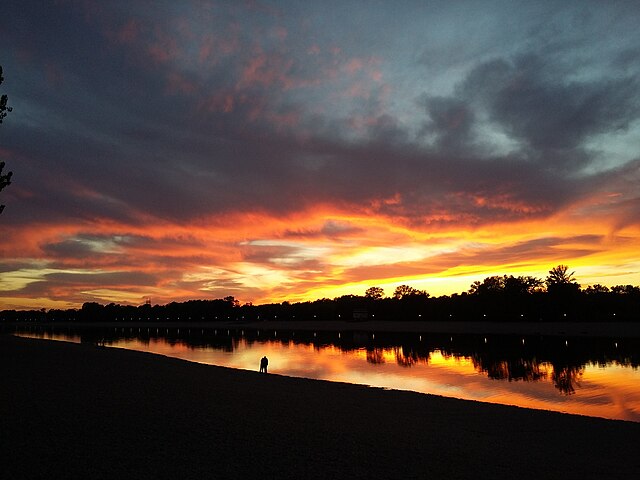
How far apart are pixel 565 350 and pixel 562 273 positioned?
65.6 meters

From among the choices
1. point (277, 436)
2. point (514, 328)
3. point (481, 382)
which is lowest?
point (481, 382)

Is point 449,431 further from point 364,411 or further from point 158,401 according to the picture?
point 158,401

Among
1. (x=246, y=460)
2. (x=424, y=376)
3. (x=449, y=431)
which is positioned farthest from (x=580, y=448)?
(x=424, y=376)

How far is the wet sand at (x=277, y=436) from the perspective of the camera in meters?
A: 9.81

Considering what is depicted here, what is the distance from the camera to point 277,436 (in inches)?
487

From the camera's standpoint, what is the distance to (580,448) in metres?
13.3

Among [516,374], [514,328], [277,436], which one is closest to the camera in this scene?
[277,436]

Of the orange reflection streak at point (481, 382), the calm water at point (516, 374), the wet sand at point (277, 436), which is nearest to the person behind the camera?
the wet sand at point (277, 436)

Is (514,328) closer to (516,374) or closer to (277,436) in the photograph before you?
(516,374)

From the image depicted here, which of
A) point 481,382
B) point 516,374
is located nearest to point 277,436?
point 481,382

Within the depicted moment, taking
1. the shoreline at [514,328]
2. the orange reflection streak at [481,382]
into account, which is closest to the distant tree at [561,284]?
the shoreline at [514,328]

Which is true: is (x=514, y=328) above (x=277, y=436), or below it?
above

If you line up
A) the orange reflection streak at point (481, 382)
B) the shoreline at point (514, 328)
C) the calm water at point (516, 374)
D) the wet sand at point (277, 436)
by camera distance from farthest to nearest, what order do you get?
the shoreline at point (514, 328) → the calm water at point (516, 374) → the orange reflection streak at point (481, 382) → the wet sand at point (277, 436)

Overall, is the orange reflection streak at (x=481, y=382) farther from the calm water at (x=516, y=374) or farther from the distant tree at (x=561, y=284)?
the distant tree at (x=561, y=284)
